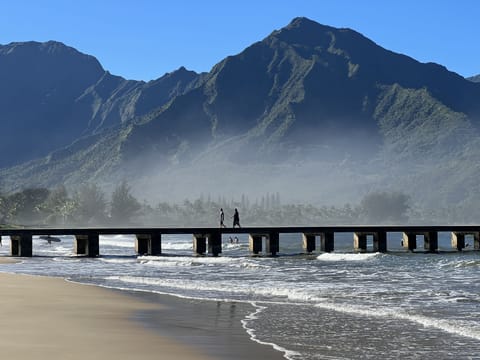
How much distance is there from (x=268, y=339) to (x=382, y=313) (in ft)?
19.3

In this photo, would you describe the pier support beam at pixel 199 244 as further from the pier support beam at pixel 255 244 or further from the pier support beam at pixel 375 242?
the pier support beam at pixel 375 242

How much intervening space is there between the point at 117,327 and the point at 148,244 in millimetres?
47081

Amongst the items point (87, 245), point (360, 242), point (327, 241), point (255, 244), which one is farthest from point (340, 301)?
point (360, 242)

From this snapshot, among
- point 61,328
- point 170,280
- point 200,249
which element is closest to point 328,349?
point 61,328

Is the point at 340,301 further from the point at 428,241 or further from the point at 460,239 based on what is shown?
the point at 460,239

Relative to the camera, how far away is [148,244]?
64.5 meters

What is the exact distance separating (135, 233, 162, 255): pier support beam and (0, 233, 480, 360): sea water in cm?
1481

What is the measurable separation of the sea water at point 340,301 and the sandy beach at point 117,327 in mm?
1034

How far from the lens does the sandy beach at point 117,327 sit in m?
14.2

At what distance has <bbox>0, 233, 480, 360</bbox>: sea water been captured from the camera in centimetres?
1609

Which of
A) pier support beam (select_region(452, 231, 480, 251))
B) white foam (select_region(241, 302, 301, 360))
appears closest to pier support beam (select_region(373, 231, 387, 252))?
pier support beam (select_region(452, 231, 480, 251))

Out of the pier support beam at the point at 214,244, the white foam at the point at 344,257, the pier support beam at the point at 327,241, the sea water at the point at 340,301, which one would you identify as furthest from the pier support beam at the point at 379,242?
the sea water at the point at 340,301

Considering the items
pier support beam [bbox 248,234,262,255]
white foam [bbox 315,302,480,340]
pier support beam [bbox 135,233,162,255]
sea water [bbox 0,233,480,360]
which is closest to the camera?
sea water [bbox 0,233,480,360]

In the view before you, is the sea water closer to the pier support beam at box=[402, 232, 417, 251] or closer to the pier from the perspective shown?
the pier
